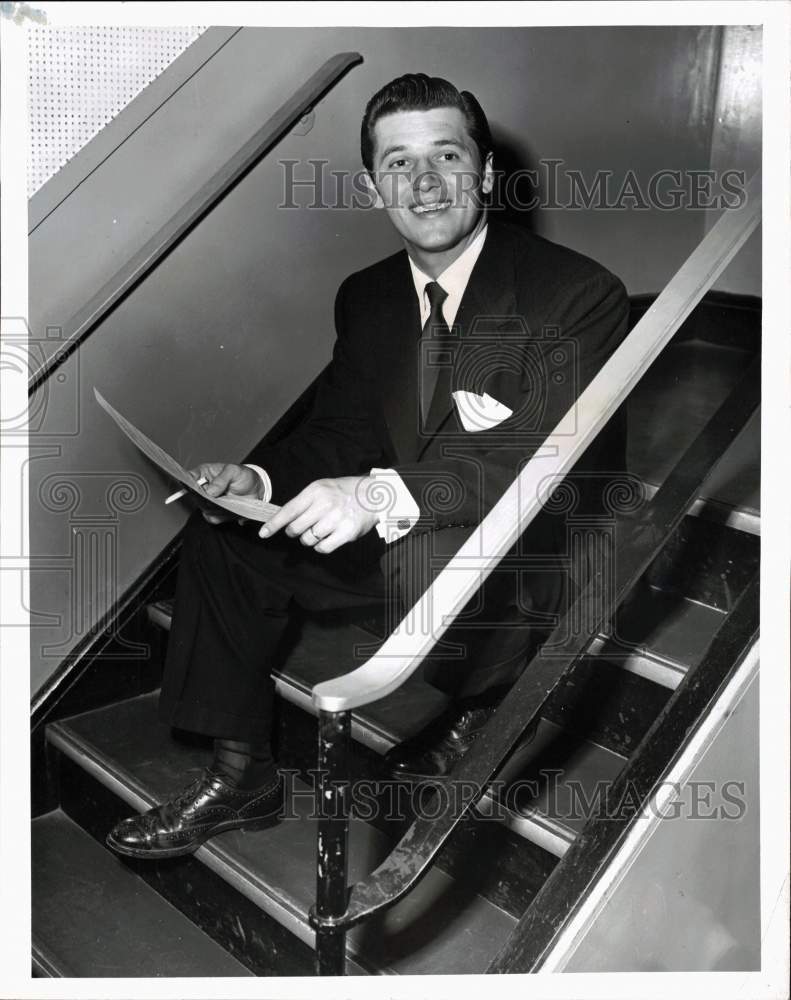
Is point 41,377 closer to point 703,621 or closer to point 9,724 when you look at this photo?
point 9,724

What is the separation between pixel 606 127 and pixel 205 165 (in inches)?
41.7

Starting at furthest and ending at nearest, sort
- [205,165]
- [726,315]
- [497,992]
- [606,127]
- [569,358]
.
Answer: [726,315]
[606,127]
[205,165]
[569,358]
[497,992]

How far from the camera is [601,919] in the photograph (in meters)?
1.68

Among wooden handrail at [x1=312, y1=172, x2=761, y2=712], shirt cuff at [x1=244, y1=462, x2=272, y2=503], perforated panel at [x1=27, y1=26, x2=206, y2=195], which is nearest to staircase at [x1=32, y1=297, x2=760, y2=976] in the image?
shirt cuff at [x1=244, y1=462, x2=272, y2=503]

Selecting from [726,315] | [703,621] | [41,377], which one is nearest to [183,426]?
[41,377]

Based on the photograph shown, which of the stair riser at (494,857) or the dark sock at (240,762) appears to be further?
the dark sock at (240,762)

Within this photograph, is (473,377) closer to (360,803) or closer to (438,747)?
(438,747)

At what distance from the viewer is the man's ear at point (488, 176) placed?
2186 mm

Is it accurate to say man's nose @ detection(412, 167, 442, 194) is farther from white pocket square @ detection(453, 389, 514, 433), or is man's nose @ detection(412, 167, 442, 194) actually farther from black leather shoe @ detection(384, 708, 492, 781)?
black leather shoe @ detection(384, 708, 492, 781)

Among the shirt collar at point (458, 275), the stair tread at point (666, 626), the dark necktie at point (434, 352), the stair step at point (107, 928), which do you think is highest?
the shirt collar at point (458, 275)

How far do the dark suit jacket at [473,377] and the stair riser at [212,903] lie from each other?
0.73 metres

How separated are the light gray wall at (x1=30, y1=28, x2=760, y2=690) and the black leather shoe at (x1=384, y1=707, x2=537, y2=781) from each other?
80 cm

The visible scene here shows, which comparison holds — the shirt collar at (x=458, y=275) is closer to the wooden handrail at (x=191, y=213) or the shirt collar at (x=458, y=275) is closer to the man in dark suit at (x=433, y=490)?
the man in dark suit at (x=433, y=490)

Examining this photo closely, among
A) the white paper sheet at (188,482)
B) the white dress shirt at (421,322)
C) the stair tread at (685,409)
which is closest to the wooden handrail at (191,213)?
the white paper sheet at (188,482)
